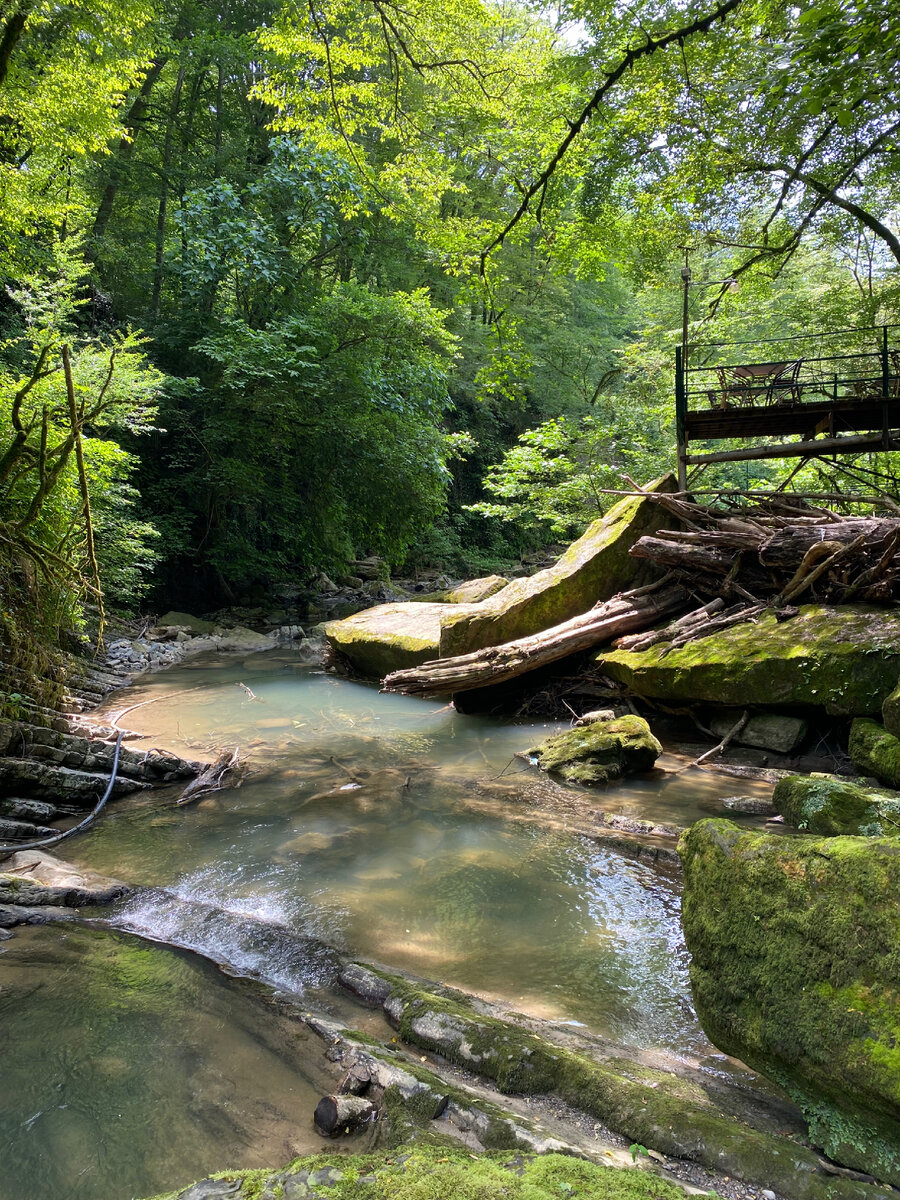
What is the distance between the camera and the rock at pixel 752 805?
5223 mm

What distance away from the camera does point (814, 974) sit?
7.35 feet

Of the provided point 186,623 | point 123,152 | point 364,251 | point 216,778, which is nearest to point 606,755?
point 216,778

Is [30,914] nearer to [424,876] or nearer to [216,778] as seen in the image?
[424,876]

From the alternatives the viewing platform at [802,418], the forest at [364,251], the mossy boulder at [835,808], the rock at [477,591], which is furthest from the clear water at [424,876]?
the viewing platform at [802,418]

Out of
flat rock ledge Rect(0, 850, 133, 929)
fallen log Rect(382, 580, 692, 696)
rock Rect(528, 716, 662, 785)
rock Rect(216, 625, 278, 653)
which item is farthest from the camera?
rock Rect(216, 625, 278, 653)

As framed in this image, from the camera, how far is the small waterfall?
3.47 metres

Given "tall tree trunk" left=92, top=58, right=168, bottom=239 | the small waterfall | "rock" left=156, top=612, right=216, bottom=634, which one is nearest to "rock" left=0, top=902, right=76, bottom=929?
the small waterfall

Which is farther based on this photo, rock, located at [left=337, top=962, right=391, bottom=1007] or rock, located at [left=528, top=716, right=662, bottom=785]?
rock, located at [left=528, top=716, right=662, bottom=785]

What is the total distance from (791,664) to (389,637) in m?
6.49

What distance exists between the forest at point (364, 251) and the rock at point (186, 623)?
1155 mm

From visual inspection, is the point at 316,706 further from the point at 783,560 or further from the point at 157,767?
the point at 783,560

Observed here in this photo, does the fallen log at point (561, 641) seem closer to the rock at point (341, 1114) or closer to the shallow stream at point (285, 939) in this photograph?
the shallow stream at point (285, 939)

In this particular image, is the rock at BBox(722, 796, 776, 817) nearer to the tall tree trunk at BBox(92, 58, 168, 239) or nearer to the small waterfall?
the small waterfall

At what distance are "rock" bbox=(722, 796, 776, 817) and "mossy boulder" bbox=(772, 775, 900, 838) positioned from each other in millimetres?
402
